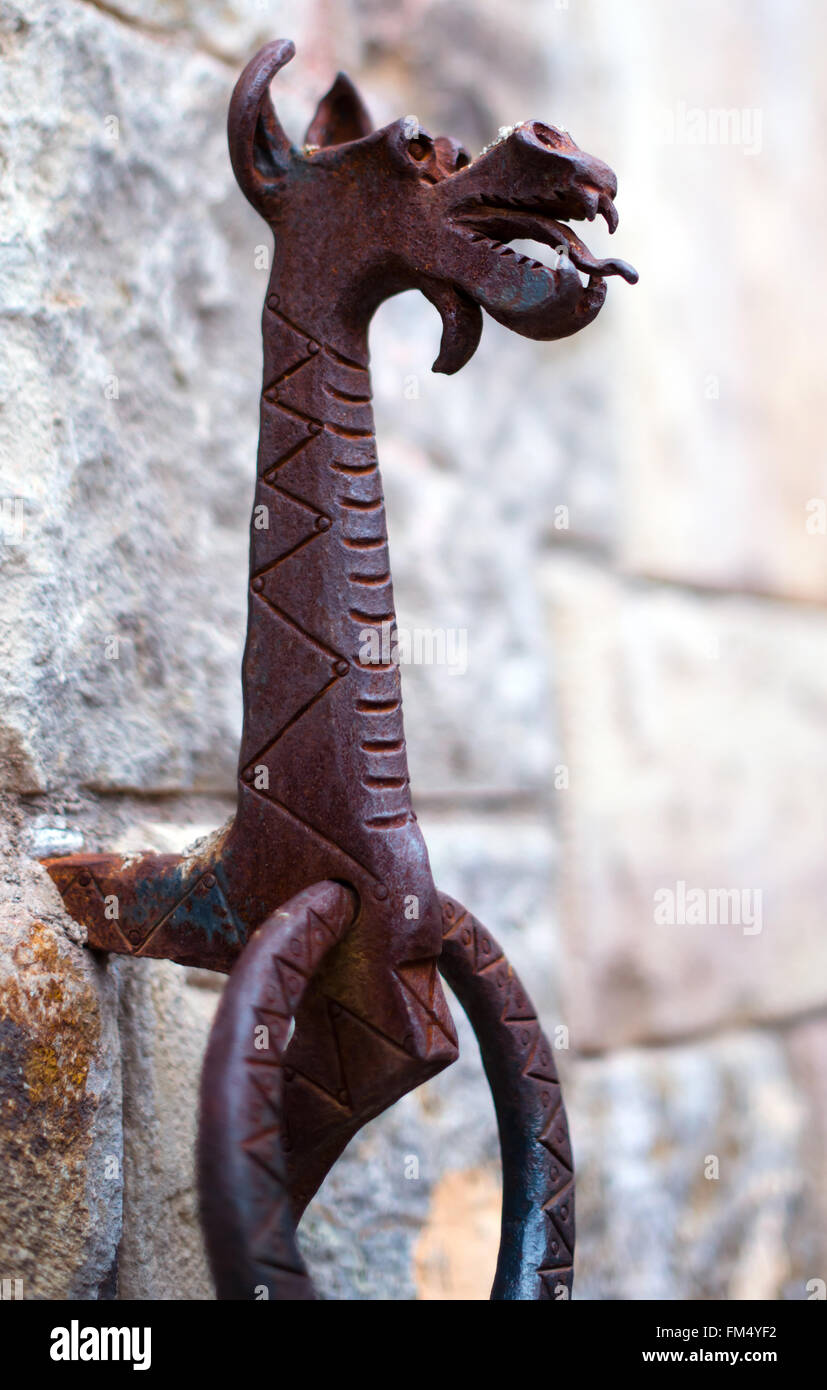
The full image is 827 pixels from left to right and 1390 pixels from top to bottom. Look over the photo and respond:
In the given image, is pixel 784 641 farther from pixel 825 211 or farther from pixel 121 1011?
pixel 121 1011

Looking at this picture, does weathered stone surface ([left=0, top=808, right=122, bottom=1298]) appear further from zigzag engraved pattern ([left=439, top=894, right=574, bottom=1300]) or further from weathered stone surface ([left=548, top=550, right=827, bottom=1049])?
weathered stone surface ([left=548, top=550, right=827, bottom=1049])

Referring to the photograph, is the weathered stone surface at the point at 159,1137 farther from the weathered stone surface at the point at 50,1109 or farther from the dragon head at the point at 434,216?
the dragon head at the point at 434,216

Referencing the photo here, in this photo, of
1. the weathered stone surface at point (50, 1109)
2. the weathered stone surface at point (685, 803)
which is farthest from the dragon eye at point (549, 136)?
the weathered stone surface at point (685, 803)

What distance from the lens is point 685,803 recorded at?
994mm

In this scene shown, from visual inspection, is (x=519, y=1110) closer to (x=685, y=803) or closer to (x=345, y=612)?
(x=345, y=612)

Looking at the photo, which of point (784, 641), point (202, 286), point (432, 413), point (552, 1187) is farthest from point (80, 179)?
point (784, 641)

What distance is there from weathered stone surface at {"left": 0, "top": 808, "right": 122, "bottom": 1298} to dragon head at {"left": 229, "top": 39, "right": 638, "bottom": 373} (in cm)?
29

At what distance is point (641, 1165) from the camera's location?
913mm

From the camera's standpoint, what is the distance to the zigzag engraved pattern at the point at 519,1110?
1.65ft

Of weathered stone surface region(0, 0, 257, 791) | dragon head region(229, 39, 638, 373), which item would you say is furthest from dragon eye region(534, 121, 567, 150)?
weathered stone surface region(0, 0, 257, 791)

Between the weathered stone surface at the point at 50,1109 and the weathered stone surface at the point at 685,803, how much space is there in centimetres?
44

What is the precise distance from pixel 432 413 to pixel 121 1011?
18.9 inches
